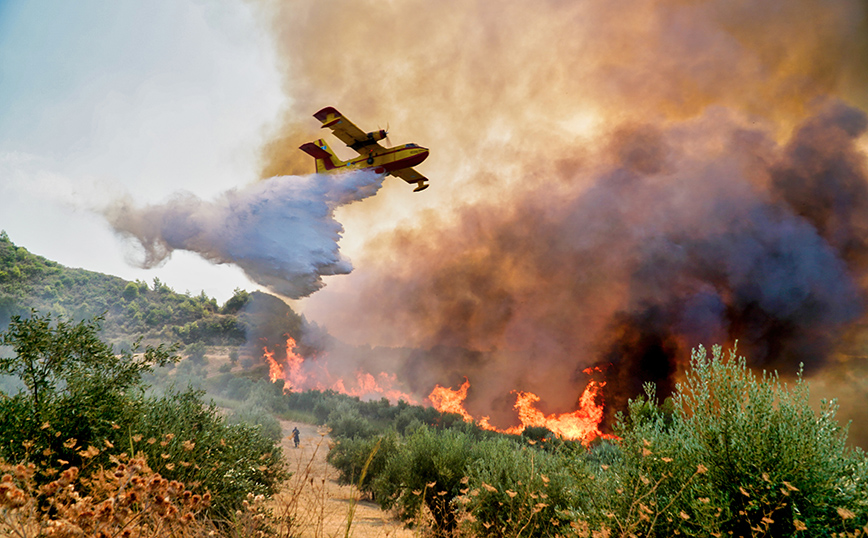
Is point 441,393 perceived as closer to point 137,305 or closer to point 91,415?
point 91,415

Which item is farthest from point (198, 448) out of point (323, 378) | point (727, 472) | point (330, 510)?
point (323, 378)

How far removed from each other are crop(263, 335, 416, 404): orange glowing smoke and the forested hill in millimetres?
12065

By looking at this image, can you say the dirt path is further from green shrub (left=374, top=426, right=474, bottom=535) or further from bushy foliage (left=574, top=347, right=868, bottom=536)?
bushy foliage (left=574, top=347, right=868, bottom=536)

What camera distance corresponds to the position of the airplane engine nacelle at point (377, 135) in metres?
24.2

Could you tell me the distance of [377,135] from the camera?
80.0 feet

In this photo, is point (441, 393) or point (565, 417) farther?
point (441, 393)

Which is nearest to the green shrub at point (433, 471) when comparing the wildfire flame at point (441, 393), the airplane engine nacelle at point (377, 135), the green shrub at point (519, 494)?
the green shrub at point (519, 494)

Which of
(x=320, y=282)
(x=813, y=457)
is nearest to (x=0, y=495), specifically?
(x=813, y=457)

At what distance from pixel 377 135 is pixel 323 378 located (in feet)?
207

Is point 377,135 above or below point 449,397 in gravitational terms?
above

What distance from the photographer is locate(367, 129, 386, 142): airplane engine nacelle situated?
24.2 m

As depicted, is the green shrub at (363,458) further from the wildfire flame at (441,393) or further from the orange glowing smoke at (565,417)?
the orange glowing smoke at (565,417)

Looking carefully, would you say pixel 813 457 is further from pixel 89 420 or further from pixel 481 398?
pixel 481 398

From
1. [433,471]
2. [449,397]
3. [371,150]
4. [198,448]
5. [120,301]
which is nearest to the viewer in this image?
[198,448]
